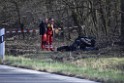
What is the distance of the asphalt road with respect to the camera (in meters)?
14.1

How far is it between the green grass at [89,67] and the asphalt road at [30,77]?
54cm

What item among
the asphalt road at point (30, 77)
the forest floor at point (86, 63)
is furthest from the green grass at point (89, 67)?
the asphalt road at point (30, 77)

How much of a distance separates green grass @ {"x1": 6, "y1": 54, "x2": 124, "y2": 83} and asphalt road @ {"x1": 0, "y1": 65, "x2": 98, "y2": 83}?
54 centimetres

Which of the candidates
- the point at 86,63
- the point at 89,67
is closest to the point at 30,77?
the point at 89,67

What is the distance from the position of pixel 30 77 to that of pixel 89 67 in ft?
12.3

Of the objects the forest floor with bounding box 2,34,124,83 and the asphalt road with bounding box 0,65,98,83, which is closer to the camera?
the asphalt road with bounding box 0,65,98,83

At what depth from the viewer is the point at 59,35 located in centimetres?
3916

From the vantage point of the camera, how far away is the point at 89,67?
59.6 ft

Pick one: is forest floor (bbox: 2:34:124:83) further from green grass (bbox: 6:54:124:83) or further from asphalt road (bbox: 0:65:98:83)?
asphalt road (bbox: 0:65:98:83)

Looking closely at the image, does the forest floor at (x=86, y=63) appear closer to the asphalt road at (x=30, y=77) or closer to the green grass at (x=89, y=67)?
the green grass at (x=89, y=67)

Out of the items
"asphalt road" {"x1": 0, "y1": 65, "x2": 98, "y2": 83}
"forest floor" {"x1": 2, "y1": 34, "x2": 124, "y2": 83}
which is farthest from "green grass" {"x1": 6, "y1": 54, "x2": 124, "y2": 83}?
"asphalt road" {"x1": 0, "y1": 65, "x2": 98, "y2": 83}

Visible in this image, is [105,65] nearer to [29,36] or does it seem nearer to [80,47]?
[80,47]

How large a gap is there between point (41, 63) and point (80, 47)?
7.38 meters

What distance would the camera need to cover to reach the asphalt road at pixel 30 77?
14109 mm
